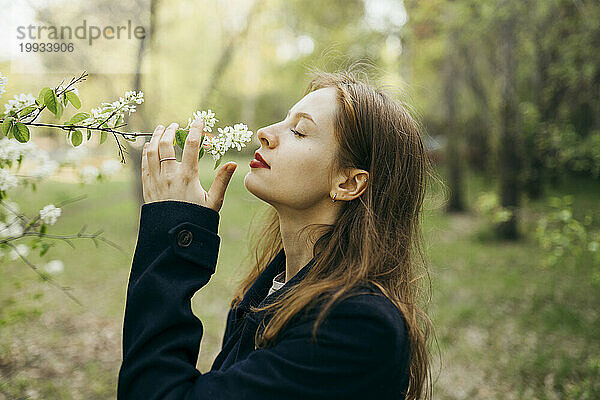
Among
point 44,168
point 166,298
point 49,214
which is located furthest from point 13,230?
point 166,298

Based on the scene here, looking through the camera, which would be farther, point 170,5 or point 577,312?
point 170,5

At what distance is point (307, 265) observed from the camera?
5.12 ft

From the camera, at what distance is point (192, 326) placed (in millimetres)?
1354

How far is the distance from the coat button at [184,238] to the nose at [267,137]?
13.7 inches

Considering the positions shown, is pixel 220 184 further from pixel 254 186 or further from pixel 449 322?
pixel 449 322

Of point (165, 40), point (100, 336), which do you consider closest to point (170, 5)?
point (165, 40)

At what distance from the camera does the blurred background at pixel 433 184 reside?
466cm

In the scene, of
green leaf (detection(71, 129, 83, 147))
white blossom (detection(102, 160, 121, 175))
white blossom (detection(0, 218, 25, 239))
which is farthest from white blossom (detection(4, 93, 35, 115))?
white blossom (detection(102, 160, 121, 175))

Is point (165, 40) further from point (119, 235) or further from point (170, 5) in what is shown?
point (119, 235)

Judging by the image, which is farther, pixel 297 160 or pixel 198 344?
pixel 297 160

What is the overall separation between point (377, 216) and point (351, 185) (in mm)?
120

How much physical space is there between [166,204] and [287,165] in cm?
35

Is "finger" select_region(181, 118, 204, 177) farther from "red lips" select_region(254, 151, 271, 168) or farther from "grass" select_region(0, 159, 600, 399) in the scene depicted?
"grass" select_region(0, 159, 600, 399)

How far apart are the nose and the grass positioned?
107 cm
